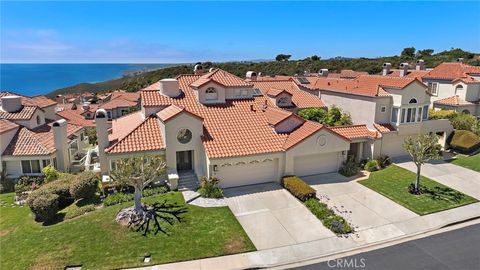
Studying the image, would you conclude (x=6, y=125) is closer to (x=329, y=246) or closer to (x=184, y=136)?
(x=184, y=136)

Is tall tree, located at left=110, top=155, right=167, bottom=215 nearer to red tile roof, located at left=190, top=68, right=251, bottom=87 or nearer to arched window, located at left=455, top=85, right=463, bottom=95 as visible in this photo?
red tile roof, located at left=190, top=68, right=251, bottom=87

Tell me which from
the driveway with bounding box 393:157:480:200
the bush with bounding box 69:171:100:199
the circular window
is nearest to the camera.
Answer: the bush with bounding box 69:171:100:199

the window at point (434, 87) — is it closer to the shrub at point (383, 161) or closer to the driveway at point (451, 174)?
the driveway at point (451, 174)

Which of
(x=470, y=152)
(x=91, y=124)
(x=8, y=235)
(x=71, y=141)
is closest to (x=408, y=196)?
(x=470, y=152)

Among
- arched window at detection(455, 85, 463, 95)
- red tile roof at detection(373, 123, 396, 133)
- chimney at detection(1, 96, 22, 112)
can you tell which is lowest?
red tile roof at detection(373, 123, 396, 133)

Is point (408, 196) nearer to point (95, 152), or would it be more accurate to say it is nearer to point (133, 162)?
point (133, 162)

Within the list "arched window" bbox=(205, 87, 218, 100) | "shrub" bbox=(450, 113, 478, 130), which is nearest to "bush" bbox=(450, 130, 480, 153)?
"shrub" bbox=(450, 113, 478, 130)

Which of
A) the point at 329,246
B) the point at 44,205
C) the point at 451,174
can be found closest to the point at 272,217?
the point at 329,246

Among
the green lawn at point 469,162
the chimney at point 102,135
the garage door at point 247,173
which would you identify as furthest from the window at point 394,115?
the chimney at point 102,135
